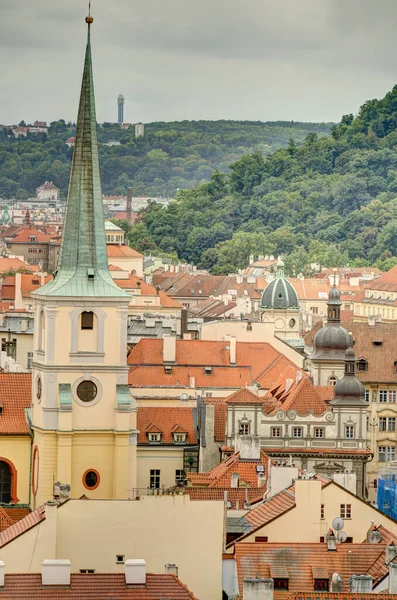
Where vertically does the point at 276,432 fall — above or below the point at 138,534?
below

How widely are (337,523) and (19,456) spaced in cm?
2084

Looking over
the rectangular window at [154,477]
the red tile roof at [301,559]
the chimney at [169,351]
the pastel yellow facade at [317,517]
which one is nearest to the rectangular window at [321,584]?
the red tile roof at [301,559]

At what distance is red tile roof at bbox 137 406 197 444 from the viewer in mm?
89062

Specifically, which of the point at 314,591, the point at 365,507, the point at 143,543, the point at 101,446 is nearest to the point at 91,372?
the point at 101,446

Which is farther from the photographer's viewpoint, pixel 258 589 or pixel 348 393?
pixel 348 393

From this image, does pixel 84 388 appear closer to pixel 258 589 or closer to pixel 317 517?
pixel 317 517

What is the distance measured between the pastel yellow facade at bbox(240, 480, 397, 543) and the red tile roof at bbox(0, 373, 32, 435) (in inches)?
734

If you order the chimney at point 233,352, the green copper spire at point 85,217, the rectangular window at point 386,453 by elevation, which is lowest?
the rectangular window at point 386,453

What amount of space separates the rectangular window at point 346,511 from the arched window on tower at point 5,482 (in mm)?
17741

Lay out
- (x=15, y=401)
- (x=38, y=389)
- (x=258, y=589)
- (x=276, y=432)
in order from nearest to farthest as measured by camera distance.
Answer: (x=258, y=589) < (x=38, y=389) < (x=15, y=401) < (x=276, y=432)

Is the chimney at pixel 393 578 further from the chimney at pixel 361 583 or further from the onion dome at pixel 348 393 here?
the onion dome at pixel 348 393

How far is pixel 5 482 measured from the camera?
77125mm

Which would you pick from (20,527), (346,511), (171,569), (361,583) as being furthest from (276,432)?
(361,583)

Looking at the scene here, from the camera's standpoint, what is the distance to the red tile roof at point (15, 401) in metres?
78.2
